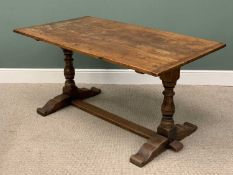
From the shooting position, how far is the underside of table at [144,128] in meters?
1.90

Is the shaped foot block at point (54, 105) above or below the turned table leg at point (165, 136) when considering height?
below

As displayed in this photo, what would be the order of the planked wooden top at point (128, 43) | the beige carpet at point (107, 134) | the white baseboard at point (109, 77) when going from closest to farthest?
the planked wooden top at point (128, 43), the beige carpet at point (107, 134), the white baseboard at point (109, 77)

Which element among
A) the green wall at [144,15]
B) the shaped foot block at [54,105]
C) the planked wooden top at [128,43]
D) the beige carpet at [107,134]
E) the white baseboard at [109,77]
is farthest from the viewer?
the white baseboard at [109,77]

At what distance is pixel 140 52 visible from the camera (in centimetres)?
179

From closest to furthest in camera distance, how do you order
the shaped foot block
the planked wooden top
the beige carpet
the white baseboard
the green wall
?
the planked wooden top, the beige carpet, the shaped foot block, the green wall, the white baseboard

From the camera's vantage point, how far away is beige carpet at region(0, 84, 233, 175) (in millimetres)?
1871

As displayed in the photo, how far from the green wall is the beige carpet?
341 mm

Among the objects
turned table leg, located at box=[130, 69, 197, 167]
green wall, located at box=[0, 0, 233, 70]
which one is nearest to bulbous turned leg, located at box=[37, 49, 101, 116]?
green wall, located at box=[0, 0, 233, 70]

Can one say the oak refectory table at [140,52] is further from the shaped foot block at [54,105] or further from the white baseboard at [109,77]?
the white baseboard at [109,77]

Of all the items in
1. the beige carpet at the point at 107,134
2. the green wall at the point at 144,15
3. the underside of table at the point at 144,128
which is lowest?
the beige carpet at the point at 107,134

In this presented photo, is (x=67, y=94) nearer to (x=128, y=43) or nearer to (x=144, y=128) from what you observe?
(x=144, y=128)

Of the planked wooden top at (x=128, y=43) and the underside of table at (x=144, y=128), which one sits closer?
the planked wooden top at (x=128, y=43)

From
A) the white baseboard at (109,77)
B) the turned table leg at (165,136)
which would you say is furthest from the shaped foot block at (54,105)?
the turned table leg at (165,136)

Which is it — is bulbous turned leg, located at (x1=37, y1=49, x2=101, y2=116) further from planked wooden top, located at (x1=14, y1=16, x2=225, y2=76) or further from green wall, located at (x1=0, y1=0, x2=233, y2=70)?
green wall, located at (x1=0, y1=0, x2=233, y2=70)
